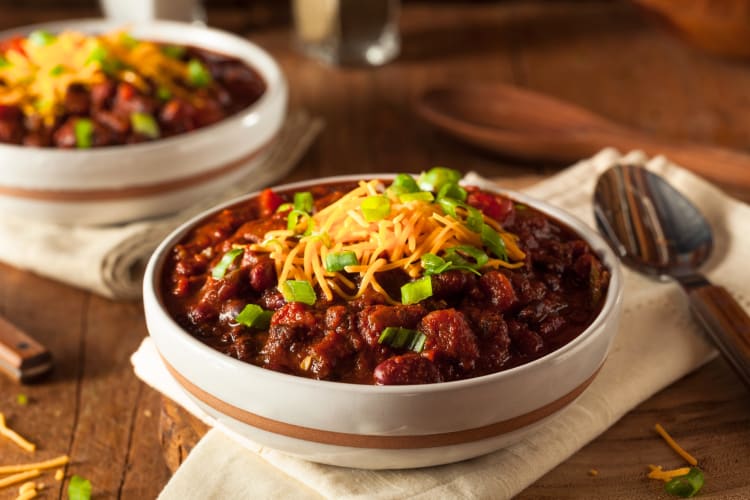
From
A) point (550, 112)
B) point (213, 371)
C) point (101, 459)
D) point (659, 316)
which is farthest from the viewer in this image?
point (550, 112)

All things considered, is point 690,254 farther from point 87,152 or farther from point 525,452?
point 87,152

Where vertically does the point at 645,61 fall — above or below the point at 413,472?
A: below

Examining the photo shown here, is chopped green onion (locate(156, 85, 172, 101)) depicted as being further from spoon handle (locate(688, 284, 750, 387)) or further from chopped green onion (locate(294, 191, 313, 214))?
spoon handle (locate(688, 284, 750, 387))

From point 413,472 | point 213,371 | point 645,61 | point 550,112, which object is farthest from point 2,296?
point 645,61

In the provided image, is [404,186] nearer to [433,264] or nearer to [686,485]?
[433,264]

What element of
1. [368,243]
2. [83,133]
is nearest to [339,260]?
[368,243]

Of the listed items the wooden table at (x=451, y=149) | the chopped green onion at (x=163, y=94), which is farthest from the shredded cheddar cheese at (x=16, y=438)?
the chopped green onion at (x=163, y=94)

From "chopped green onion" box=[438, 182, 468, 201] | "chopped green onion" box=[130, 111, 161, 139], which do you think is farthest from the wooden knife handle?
"chopped green onion" box=[438, 182, 468, 201]

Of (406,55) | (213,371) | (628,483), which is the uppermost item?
(213,371)
